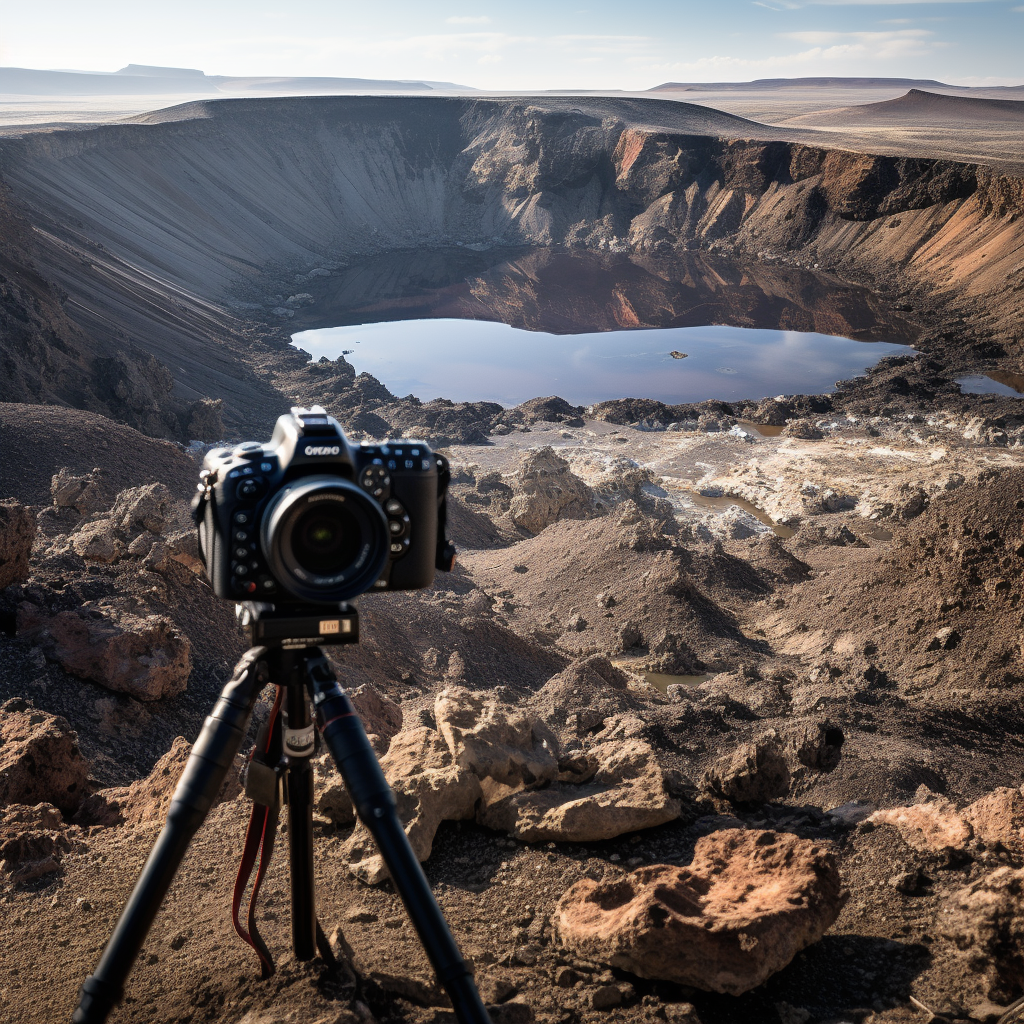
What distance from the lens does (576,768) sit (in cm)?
440

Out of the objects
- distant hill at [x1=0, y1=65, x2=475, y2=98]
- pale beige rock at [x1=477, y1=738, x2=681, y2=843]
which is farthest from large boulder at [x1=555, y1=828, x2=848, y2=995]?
distant hill at [x1=0, y1=65, x2=475, y2=98]

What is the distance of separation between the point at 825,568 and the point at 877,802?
9.55 metres

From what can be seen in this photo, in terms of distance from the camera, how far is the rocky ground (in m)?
2.81

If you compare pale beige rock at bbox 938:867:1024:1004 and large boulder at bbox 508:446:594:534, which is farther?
large boulder at bbox 508:446:594:534

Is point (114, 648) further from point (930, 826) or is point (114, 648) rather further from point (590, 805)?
point (930, 826)

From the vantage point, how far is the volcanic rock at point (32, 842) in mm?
3553

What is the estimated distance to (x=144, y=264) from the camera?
101 ft

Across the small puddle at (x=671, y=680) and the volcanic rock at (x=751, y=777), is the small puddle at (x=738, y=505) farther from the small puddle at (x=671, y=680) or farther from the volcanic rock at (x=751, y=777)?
the volcanic rock at (x=751, y=777)

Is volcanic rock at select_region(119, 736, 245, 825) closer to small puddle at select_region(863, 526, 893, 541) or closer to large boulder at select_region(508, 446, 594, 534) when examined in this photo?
large boulder at select_region(508, 446, 594, 534)

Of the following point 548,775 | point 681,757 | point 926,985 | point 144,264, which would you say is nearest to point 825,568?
point 681,757

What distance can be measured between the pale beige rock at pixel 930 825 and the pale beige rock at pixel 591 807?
1068 mm

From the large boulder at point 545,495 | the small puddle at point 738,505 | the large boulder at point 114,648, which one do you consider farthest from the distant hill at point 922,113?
Result: the large boulder at point 114,648

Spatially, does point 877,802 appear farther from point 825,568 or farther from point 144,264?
point 144,264

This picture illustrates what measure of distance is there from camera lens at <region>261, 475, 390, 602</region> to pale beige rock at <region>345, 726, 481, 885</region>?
73.0 inches
